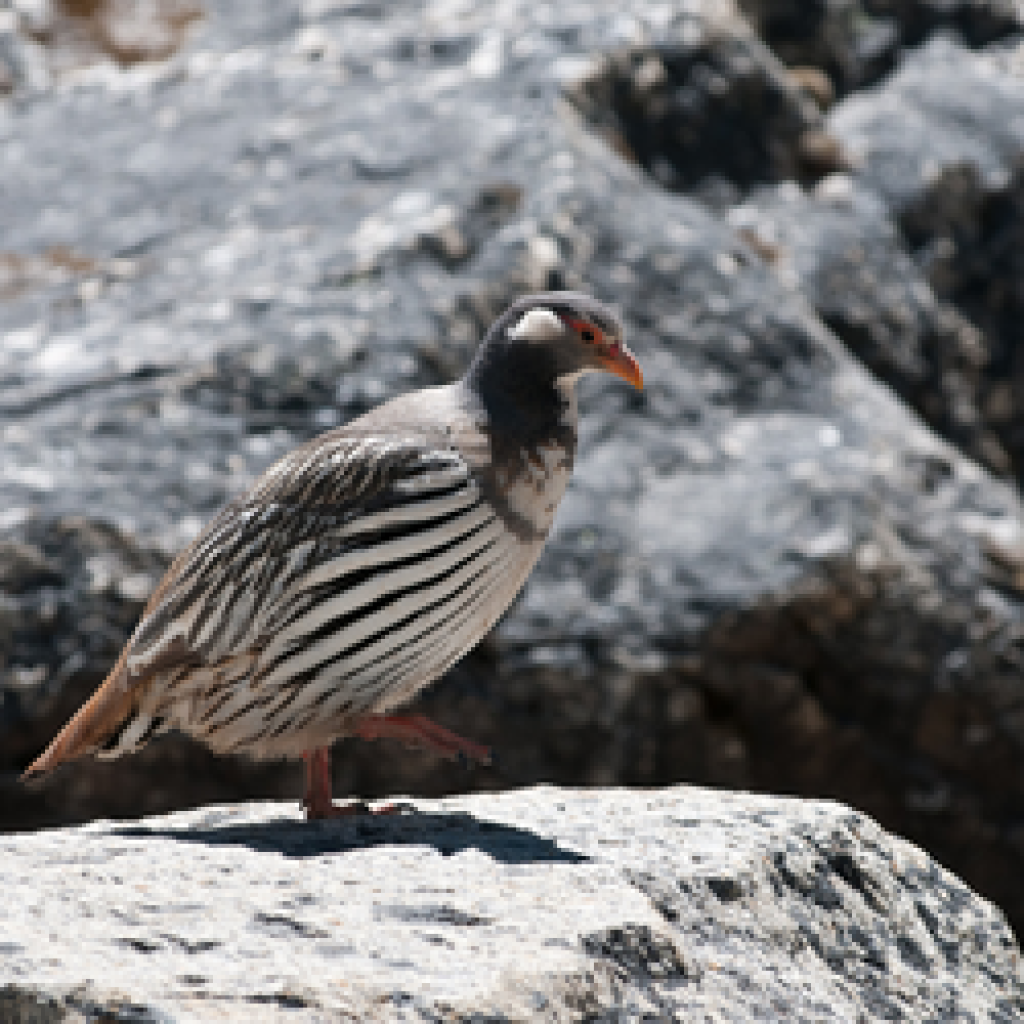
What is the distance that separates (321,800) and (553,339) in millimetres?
1938

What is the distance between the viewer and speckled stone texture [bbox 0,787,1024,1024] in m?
3.70

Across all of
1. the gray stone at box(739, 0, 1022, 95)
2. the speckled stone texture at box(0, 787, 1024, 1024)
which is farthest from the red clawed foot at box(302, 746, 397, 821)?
the gray stone at box(739, 0, 1022, 95)

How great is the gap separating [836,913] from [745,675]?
11.0 feet

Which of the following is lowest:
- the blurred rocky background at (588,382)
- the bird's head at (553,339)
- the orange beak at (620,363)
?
the blurred rocky background at (588,382)

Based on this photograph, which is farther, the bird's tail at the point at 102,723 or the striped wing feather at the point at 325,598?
the bird's tail at the point at 102,723

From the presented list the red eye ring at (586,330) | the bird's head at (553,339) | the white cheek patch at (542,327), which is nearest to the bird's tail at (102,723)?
the bird's head at (553,339)

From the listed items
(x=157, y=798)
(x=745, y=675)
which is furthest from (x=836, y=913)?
(x=157, y=798)

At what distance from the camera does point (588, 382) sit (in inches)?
356

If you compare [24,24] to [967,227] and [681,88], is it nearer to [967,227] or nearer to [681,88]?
[681,88]

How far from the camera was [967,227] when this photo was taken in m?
11.5

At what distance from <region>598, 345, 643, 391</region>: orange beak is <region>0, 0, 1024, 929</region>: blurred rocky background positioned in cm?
239

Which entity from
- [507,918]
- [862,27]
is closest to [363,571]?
[507,918]

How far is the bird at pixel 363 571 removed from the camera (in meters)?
5.49

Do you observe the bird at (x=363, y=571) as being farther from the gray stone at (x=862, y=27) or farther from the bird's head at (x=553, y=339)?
the gray stone at (x=862, y=27)
